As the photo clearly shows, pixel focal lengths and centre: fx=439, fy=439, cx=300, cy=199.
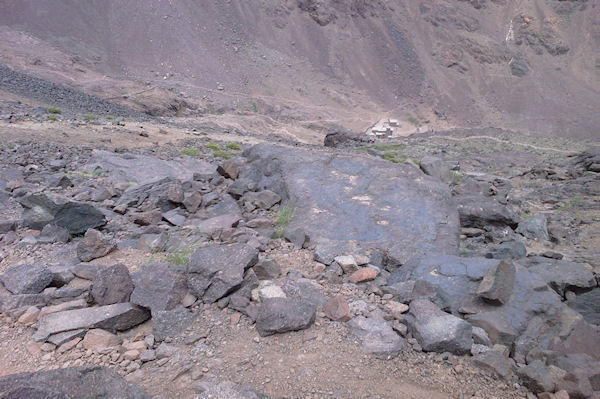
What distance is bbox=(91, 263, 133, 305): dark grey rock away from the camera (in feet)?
11.1

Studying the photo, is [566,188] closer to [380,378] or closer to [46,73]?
[380,378]

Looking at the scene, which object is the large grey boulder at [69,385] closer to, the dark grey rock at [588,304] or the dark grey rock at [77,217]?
the dark grey rock at [77,217]

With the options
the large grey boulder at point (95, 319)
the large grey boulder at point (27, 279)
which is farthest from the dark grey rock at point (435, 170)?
the large grey boulder at point (27, 279)

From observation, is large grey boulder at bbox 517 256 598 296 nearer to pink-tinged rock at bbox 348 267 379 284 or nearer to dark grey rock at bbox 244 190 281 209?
pink-tinged rock at bbox 348 267 379 284

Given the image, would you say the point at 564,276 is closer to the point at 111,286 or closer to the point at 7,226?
the point at 111,286

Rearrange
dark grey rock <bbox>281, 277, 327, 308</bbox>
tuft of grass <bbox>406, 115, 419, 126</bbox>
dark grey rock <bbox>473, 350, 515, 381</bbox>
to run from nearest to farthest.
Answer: dark grey rock <bbox>473, 350, 515, 381</bbox> → dark grey rock <bbox>281, 277, 327, 308</bbox> → tuft of grass <bbox>406, 115, 419, 126</bbox>

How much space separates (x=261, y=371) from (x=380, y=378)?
753 millimetres

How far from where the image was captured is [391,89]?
43.1 meters

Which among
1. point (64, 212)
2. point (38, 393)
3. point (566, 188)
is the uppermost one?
point (38, 393)

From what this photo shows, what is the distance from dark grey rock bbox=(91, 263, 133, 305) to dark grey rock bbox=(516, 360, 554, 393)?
9.31ft

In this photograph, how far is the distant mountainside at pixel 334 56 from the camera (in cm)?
2983

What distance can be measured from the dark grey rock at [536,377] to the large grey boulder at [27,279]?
360 cm

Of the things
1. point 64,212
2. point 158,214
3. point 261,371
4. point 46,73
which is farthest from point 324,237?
point 46,73

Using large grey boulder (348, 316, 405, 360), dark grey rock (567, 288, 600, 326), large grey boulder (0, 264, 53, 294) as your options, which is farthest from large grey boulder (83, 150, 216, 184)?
dark grey rock (567, 288, 600, 326)
